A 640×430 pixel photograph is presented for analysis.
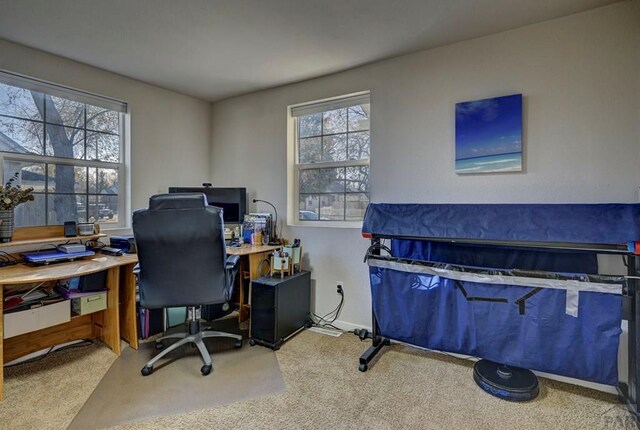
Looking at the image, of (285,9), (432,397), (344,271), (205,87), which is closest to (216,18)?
(285,9)

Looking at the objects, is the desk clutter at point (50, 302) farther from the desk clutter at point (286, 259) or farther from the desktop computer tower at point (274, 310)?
the desk clutter at point (286, 259)

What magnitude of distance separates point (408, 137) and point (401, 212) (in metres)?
0.71

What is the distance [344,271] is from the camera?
285 cm

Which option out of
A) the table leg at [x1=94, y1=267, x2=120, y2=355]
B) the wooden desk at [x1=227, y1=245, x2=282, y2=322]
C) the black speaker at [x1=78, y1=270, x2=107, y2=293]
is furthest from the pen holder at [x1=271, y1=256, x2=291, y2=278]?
the black speaker at [x1=78, y1=270, x2=107, y2=293]

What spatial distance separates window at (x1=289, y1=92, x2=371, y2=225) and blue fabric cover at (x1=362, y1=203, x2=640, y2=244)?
642 millimetres

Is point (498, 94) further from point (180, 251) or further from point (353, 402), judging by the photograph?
point (180, 251)

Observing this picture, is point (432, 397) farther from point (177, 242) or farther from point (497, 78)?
point (497, 78)

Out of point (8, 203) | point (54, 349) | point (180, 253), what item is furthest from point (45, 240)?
point (180, 253)

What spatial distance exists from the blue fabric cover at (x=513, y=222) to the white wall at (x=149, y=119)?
2.36 meters

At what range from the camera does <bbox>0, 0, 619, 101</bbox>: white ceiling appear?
190 cm

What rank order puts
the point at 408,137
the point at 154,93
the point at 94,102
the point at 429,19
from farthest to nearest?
the point at 154,93
the point at 94,102
the point at 408,137
the point at 429,19

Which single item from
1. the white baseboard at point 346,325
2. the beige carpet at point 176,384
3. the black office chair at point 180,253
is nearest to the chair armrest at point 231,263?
the black office chair at point 180,253

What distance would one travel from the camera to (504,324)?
1.83m

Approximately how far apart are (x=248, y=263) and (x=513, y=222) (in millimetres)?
2117
